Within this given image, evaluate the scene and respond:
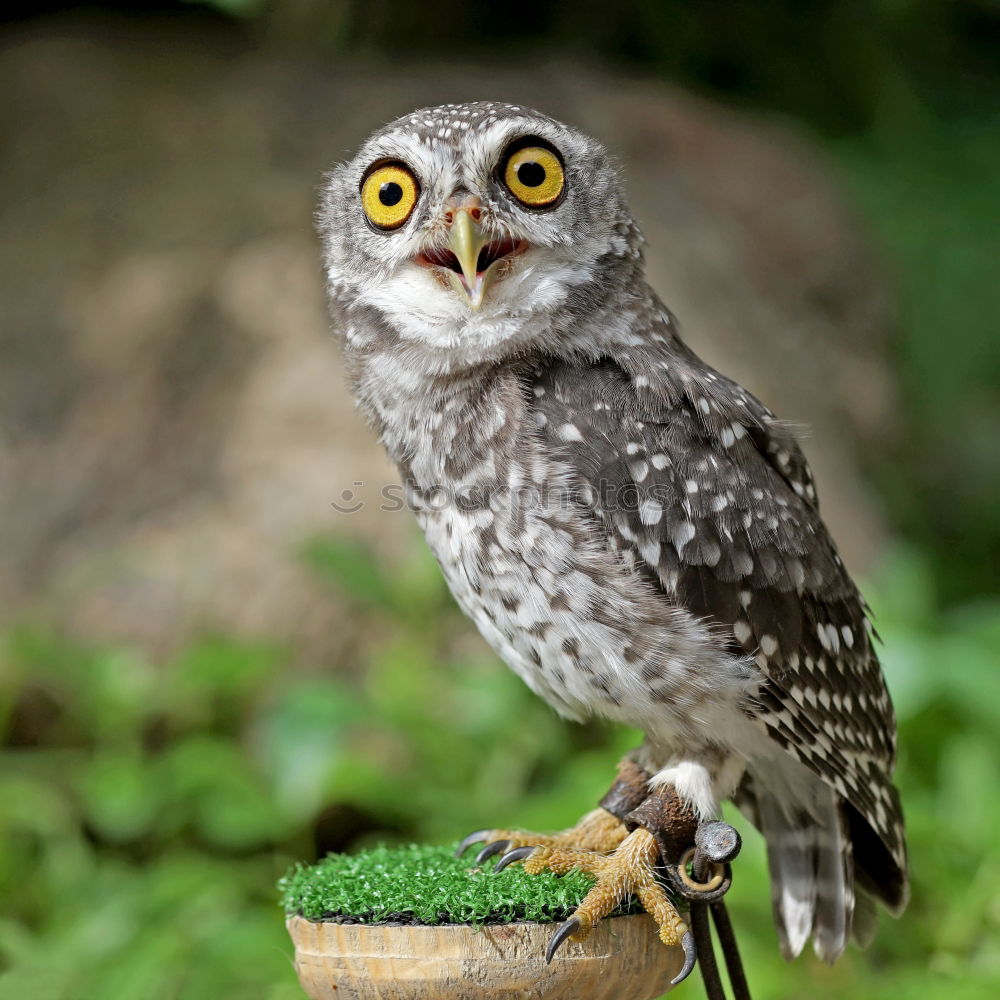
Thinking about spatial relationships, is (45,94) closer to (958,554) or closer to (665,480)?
(665,480)

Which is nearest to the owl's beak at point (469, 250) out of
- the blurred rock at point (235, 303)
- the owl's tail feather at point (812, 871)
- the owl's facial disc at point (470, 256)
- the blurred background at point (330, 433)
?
the owl's facial disc at point (470, 256)

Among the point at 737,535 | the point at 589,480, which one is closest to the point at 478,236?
the point at 589,480

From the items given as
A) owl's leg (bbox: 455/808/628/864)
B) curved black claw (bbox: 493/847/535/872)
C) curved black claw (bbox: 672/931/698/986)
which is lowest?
owl's leg (bbox: 455/808/628/864)

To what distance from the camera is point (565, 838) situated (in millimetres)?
2014

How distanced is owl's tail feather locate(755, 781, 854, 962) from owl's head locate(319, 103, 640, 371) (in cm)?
110

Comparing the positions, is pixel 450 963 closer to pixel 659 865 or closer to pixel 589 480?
pixel 659 865

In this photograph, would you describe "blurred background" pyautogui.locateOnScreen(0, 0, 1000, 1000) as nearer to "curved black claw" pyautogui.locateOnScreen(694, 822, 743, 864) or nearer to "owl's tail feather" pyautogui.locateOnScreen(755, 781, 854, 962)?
"owl's tail feather" pyautogui.locateOnScreen(755, 781, 854, 962)

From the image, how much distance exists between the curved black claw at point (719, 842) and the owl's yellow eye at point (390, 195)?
1.14 metres

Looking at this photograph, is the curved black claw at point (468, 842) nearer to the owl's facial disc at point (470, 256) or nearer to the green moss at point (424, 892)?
the green moss at point (424, 892)

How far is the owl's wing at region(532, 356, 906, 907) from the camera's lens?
1886 mm

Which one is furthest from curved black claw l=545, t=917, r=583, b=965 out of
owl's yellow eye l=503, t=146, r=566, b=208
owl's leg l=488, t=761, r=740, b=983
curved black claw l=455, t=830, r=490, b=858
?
owl's yellow eye l=503, t=146, r=566, b=208

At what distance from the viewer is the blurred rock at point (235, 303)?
13.3 ft

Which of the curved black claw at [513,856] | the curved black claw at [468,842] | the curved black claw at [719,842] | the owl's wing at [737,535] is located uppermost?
the owl's wing at [737,535]

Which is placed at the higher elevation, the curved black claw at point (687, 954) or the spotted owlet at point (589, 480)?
→ the spotted owlet at point (589, 480)
